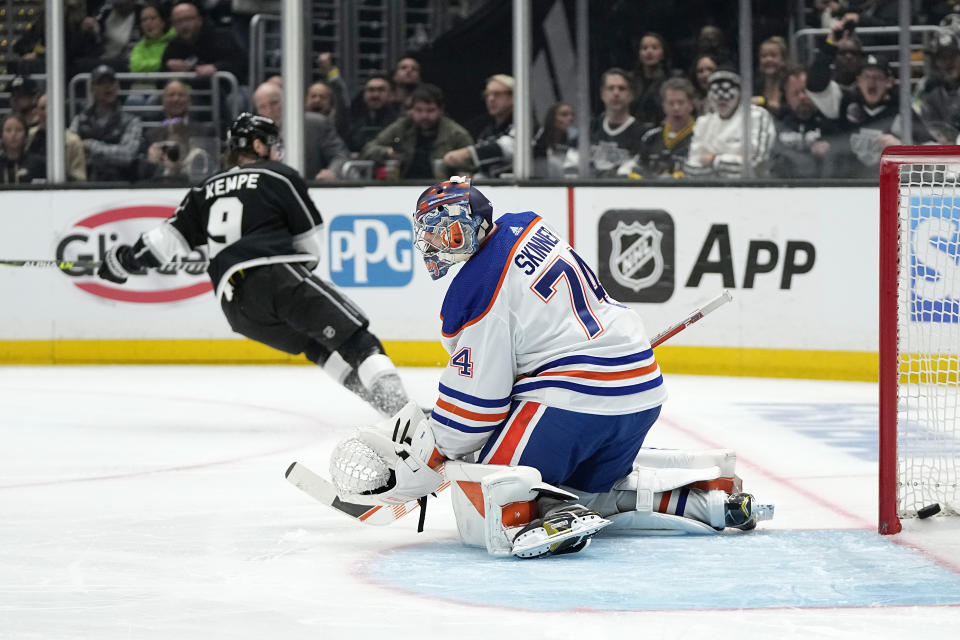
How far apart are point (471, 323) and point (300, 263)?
2177 millimetres

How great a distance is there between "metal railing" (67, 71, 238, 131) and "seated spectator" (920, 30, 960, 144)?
129 inches

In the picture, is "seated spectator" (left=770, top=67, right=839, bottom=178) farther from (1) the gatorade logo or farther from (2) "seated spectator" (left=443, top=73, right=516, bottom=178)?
(1) the gatorade logo

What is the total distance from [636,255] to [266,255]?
2199 millimetres

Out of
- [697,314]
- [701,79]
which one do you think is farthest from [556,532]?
[701,79]

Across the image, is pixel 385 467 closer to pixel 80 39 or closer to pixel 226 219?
pixel 226 219

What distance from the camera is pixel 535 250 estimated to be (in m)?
3.03

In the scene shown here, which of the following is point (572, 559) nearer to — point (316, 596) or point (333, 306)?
point (316, 596)

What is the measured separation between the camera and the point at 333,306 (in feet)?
16.1

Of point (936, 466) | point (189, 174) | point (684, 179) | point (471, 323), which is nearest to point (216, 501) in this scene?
point (471, 323)

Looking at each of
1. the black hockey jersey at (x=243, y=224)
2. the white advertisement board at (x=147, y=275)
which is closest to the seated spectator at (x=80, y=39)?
the white advertisement board at (x=147, y=275)

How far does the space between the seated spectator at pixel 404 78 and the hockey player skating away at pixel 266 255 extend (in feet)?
7.53

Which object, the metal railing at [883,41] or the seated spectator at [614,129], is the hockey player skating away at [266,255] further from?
the metal railing at [883,41]

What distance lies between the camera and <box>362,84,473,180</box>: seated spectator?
23.8 feet

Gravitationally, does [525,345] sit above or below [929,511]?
above
